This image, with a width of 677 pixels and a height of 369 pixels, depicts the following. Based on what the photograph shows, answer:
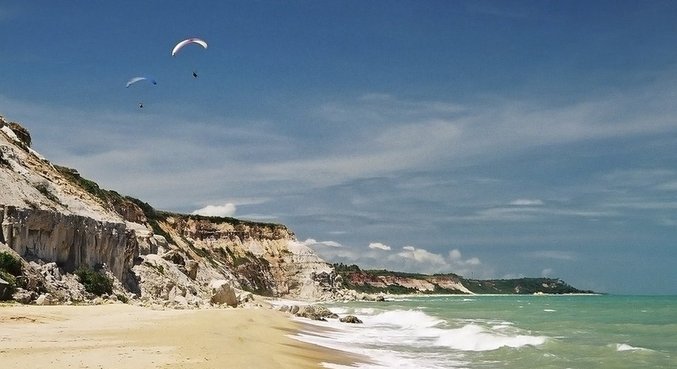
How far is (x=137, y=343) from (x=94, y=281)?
18.1 metres

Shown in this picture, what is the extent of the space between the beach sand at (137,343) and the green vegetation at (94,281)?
25.8ft

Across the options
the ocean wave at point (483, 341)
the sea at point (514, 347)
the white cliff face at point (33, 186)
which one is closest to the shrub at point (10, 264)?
the white cliff face at point (33, 186)

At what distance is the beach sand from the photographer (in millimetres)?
11164

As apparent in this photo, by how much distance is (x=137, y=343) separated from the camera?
559 inches

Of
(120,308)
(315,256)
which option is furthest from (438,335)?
(315,256)

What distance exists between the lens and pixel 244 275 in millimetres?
92938

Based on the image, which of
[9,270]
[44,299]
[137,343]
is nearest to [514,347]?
→ [137,343]

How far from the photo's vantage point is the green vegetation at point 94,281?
30.4m

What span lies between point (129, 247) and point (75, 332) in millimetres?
24626

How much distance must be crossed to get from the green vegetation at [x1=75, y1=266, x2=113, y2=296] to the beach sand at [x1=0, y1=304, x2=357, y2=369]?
7.87 m

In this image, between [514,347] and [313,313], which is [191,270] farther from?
[514,347]

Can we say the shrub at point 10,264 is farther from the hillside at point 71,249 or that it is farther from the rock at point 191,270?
the rock at point 191,270

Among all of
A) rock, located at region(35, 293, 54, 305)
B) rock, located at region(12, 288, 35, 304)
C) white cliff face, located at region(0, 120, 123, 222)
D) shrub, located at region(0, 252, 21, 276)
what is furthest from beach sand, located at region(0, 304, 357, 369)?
white cliff face, located at region(0, 120, 123, 222)

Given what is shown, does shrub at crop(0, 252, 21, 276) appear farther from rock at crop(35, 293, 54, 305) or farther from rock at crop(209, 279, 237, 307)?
rock at crop(209, 279, 237, 307)
